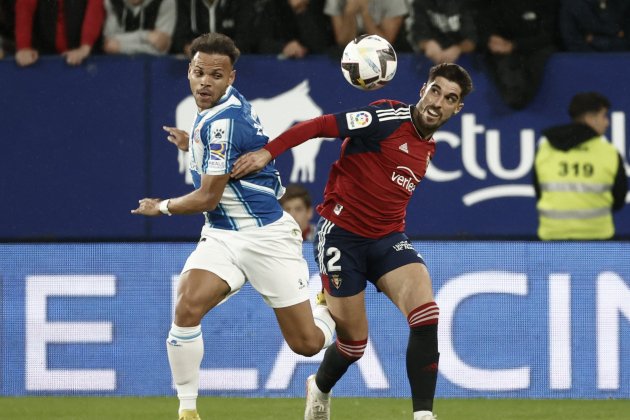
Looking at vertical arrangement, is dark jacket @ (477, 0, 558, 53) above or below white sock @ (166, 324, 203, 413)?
above

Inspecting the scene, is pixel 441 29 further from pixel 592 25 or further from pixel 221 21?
pixel 221 21

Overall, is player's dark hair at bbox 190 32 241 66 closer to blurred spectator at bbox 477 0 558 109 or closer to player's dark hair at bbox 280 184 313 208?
player's dark hair at bbox 280 184 313 208

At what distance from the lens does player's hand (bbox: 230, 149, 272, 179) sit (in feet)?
22.4

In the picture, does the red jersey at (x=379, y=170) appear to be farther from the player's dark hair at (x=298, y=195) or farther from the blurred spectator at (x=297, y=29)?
the blurred spectator at (x=297, y=29)

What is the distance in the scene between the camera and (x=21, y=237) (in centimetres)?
1099

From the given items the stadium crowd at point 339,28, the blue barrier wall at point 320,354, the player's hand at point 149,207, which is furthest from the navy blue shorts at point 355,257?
the stadium crowd at point 339,28

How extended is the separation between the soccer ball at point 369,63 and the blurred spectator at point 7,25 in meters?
4.49

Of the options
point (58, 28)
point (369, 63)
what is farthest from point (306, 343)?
point (58, 28)

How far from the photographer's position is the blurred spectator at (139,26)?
10906 millimetres

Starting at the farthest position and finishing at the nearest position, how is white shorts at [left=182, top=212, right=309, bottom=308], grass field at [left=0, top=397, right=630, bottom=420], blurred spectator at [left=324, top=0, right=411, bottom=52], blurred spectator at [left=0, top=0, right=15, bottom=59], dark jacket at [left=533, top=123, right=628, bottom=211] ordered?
blurred spectator at [left=0, top=0, right=15, bottom=59], blurred spectator at [left=324, top=0, right=411, bottom=52], dark jacket at [left=533, top=123, right=628, bottom=211], grass field at [left=0, top=397, right=630, bottom=420], white shorts at [left=182, top=212, right=309, bottom=308]

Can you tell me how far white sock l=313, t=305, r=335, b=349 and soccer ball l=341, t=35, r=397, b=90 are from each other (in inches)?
48.0

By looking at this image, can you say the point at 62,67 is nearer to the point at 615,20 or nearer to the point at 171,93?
the point at 171,93

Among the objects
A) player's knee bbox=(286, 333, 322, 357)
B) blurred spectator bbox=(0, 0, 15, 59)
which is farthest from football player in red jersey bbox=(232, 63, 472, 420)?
blurred spectator bbox=(0, 0, 15, 59)

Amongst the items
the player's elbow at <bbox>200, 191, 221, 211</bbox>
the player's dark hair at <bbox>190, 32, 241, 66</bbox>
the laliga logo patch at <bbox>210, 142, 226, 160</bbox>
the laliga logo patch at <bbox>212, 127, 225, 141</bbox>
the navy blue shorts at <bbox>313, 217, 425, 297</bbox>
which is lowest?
the navy blue shorts at <bbox>313, 217, 425, 297</bbox>
